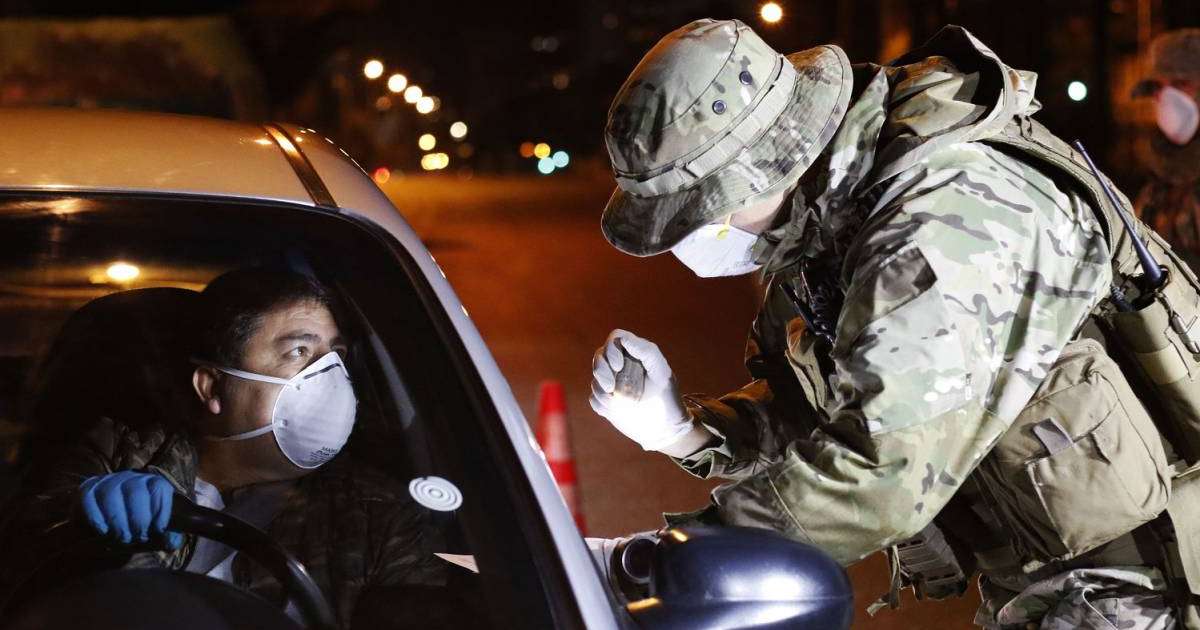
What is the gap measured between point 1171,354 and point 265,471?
53.5 inches

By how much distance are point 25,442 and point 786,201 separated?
1.21 meters

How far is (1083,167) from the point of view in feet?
6.93

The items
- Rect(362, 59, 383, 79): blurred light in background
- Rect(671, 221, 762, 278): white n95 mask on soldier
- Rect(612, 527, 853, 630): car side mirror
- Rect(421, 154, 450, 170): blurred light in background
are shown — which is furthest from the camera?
Rect(421, 154, 450, 170): blurred light in background

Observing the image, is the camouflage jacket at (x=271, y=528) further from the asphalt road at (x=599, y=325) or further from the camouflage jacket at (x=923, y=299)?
the asphalt road at (x=599, y=325)

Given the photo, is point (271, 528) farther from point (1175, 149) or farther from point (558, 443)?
point (1175, 149)

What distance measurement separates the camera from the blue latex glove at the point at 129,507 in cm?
176

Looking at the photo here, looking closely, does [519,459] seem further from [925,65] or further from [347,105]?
[347,105]

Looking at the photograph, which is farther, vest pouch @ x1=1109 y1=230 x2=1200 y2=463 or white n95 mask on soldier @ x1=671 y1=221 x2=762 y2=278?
white n95 mask on soldier @ x1=671 y1=221 x2=762 y2=278

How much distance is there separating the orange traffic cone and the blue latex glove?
2.35m

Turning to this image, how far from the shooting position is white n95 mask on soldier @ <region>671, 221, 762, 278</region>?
2.30 m

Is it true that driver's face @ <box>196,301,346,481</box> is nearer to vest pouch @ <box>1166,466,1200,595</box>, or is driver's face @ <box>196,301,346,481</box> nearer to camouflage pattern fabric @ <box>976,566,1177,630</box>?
camouflage pattern fabric @ <box>976,566,1177,630</box>

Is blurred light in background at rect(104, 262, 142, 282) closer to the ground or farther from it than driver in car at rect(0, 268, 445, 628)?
farther from it

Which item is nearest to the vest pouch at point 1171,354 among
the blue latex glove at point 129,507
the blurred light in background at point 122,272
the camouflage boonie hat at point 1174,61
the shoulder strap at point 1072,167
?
the shoulder strap at point 1072,167

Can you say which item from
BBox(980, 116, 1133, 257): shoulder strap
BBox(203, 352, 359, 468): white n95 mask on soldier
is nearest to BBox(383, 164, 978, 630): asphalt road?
BBox(980, 116, 1133, 257): shoulder strap
